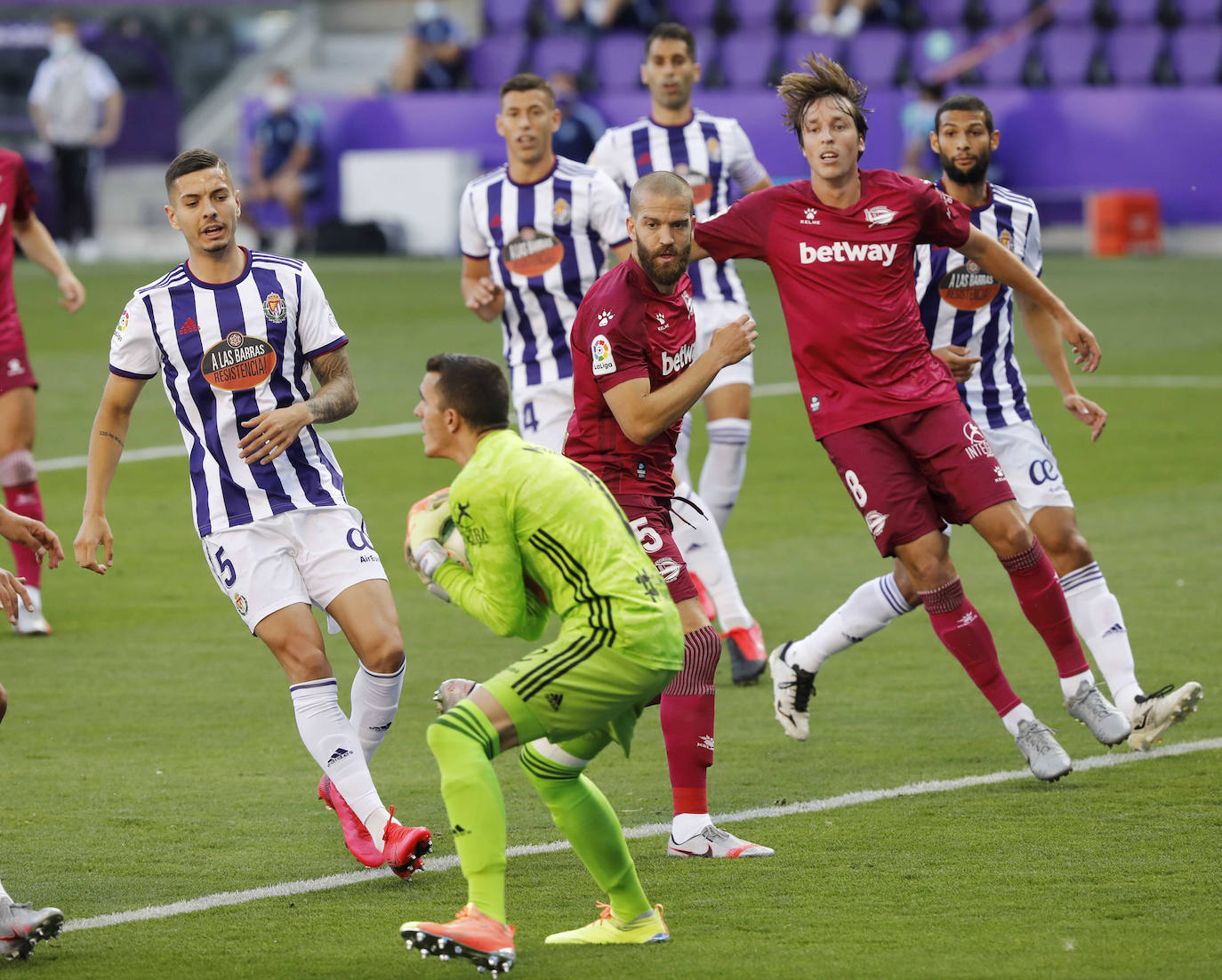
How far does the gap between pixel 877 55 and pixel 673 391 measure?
2333 centimetres

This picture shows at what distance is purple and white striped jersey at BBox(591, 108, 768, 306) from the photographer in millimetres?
9680

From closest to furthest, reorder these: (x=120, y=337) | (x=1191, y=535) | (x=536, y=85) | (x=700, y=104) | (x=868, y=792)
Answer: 1. (x=120, y=337)
2. (x=868, y=792)
3. (x=536, y=85)
4. (x=1191, y=535)
5. (x=700, y=104)

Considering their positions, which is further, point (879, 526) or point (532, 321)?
point (532, 321)

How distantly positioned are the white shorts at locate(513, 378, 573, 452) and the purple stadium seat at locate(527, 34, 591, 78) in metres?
21.2

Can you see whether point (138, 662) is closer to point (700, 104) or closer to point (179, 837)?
point (179, 837)

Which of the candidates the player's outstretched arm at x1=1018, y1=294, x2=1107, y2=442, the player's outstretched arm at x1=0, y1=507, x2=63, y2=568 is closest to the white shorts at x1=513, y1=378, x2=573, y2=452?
the player's outstretched arm at x1=1018, y1=294, x2=1107, y2=442

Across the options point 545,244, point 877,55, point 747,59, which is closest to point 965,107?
point 545,244

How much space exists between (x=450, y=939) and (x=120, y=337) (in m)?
2.52

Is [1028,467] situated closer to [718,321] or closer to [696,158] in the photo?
[718,321]

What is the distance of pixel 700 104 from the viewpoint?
26.8 meters

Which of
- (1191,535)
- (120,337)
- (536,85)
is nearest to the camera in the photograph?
(120,337)

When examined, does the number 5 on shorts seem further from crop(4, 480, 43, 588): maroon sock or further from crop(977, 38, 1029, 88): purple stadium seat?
crop(977, 38, 1029, 88): purple stadium seat

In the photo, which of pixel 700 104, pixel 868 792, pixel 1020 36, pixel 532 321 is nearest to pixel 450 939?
pixel 868 792

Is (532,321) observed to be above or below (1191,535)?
above
